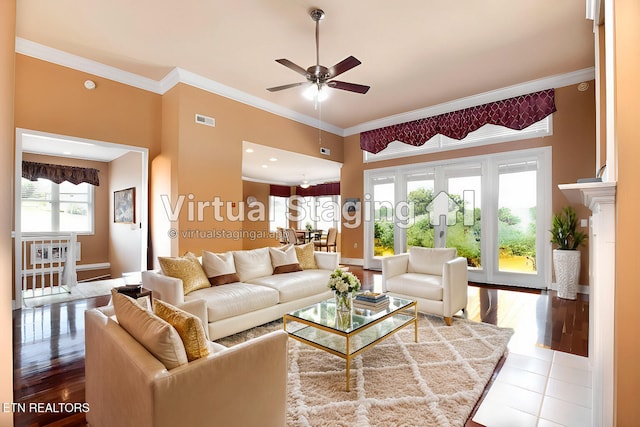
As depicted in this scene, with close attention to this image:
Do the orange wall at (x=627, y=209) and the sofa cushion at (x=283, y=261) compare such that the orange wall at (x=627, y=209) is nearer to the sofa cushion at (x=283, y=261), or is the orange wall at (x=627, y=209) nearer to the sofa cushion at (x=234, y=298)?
the sofa cushion at (x=234, y=298)

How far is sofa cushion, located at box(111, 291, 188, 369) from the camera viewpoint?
1212mm

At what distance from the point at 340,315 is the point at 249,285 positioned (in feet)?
3.92

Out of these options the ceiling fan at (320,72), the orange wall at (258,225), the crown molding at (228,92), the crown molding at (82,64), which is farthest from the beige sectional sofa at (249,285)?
the orange wall at (258,225)

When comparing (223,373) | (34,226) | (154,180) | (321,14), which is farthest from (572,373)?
(34,226)

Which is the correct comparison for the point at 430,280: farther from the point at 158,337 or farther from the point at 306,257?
the point at 158,337

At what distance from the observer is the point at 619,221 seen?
1.30m

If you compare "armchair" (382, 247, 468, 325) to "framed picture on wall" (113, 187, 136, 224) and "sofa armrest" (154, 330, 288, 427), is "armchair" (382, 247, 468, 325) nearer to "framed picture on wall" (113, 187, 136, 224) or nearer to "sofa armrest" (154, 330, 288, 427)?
"sofa armrest" (154, 330, 288, 427)

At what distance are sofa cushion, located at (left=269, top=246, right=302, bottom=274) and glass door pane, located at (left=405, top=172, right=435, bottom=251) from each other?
3207mm

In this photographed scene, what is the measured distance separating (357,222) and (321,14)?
4.78 m

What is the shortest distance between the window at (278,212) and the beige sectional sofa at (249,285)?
25.2 ft

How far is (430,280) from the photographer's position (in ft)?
11.5

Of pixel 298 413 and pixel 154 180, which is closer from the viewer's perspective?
pixel 298 413

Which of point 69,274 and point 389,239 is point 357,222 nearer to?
point 389,239

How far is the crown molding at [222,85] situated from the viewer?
12.6 feet
